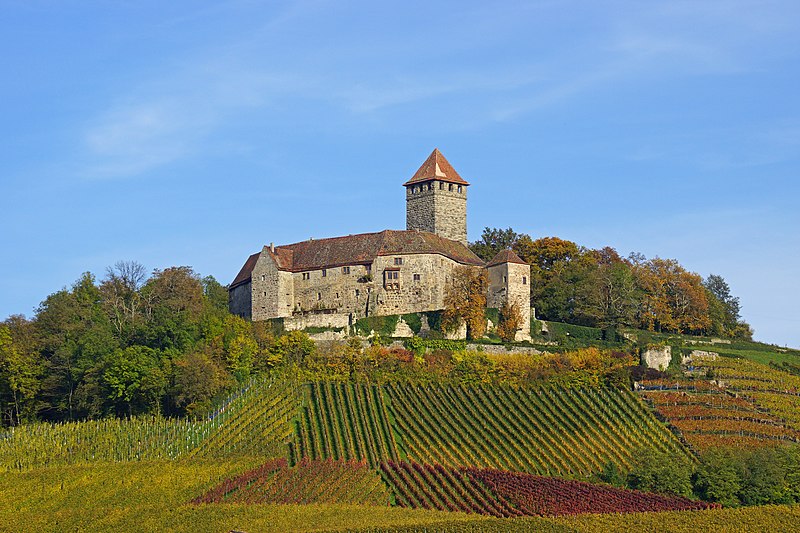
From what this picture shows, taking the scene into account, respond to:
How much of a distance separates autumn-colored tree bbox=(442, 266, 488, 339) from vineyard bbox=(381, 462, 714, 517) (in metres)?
19.8

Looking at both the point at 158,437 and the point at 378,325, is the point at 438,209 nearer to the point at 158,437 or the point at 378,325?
the point at 378,325

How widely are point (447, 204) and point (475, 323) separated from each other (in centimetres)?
1165

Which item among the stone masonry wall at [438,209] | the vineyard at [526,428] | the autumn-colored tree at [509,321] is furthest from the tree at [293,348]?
the stone masonry wall at [438,209]

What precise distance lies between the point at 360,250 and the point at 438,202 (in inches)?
306

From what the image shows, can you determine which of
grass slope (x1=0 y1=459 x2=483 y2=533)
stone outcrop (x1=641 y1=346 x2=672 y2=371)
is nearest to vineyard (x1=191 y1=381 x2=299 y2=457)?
grass slope (x1=0 y1=459 x2=483 y2=533)

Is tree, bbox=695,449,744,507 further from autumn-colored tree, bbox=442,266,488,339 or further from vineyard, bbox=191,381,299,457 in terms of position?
autumn-colored tree, bbox=442,266,488,339

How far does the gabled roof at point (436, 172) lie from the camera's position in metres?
80.6

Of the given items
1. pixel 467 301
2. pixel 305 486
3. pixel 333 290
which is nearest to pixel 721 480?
pixel 305 486

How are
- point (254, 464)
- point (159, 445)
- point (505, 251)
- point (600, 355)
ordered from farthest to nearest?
point (505, 251), point (600, 355), point (159, 445), point (254, 464)

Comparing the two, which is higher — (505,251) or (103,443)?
(505,251)

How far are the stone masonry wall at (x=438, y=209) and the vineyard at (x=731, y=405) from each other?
1720cm

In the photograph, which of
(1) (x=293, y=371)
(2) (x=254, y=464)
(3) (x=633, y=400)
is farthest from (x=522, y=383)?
(2) (x=254, y=464)

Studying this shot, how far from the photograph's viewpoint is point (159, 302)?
70812mm

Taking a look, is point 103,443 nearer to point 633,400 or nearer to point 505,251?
point 633,400
